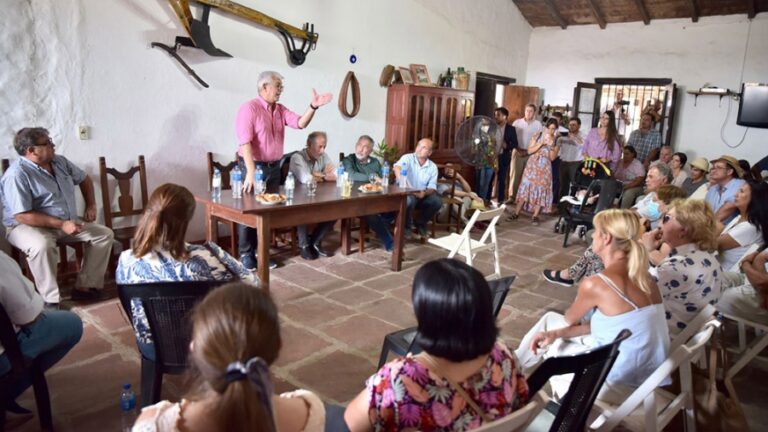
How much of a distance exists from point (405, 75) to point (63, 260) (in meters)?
4.28

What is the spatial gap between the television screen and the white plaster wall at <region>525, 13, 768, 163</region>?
482 millimetres

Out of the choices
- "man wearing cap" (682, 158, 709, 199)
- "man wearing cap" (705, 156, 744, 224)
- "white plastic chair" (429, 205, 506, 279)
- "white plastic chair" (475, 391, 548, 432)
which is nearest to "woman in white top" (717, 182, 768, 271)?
"man wearing cap" (705, 156, 744, 224)

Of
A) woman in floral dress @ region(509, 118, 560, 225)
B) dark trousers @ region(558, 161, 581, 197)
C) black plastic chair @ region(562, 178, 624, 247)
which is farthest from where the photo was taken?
dark trousers @ region(558, 161, 581, 197)

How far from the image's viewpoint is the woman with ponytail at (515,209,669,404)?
1.90 meters

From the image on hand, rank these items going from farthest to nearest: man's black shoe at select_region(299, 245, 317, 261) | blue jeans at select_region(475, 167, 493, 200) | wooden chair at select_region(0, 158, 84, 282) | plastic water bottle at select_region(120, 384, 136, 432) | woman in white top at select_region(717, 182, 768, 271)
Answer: blue jeans at select_region(475, 167, 493, 200) → man's black shoe at select_region(299, 245, 317, 261) → wooden chair at select_region(0, 158, 84, 282) → woman in white top at select_region(717, 182, 768, 271) → plastic water bottle at select_region(120, 384, 136, 432)

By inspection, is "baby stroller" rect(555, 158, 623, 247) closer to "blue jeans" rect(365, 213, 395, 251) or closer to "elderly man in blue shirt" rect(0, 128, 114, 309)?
"blue jeans" rect(365, 213, 395, 251)

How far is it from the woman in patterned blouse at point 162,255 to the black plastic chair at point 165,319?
55 mm

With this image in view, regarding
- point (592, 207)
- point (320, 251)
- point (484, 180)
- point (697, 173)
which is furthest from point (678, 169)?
point (320, 251)

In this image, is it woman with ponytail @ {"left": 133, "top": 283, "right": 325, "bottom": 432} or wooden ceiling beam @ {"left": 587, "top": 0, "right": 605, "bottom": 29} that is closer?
woman with ponytail @ {"left": 133, "top": 283, "right": 325, "bottom": 432}

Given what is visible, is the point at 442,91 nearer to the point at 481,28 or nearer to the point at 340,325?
the point at 481,28

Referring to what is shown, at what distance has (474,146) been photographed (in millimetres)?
6664

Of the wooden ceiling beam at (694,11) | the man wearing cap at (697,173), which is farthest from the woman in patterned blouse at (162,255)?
the wooden ceiling beam at (694,11)

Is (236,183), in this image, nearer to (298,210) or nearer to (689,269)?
(298,210)

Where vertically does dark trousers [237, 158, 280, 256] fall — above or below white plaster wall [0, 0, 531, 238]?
below
